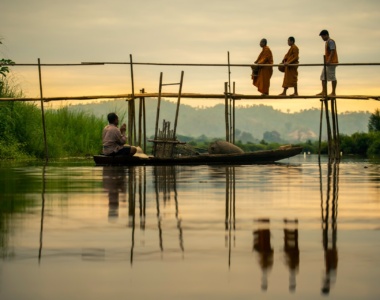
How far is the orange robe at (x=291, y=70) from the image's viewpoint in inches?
1056

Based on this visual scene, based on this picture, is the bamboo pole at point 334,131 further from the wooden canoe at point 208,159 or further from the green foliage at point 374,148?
the green foliage at point 374,148

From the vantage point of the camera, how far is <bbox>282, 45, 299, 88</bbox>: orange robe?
26828 millimetres

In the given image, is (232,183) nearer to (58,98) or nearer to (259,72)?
(259,72)

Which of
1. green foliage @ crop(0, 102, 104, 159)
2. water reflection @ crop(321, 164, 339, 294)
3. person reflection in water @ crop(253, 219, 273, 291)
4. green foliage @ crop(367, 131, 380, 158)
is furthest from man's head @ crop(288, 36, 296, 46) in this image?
green foliage @ crop(367, 131, 380, 158)

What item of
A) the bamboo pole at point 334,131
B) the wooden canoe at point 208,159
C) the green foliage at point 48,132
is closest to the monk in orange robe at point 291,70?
the bamboo pole at point 334,131

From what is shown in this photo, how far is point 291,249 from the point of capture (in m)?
7.05

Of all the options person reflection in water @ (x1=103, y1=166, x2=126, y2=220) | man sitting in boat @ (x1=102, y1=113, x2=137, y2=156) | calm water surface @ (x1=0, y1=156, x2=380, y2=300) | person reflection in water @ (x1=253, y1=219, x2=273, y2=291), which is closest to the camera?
calm water surface @ (x1=0, y1=156, x2=380, y2=300)

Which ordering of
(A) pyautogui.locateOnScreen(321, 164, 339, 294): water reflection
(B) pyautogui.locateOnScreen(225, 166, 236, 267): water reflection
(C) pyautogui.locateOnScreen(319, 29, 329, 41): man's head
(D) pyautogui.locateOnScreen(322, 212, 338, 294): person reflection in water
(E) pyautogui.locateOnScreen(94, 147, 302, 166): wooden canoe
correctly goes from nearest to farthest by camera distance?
(D) pyautogui.locateOnScreen(322, 212, 338, 294): person reflection in water → (A) pyautogui.locateOnScreen(321, 164, 339, 294): water reflection → (B) pyautogui.locateOnScreen(225, 166, 236, 267): water reflection → (E) pyautogui.locateOnScreen(94, 147, 302, 166): wooden canoe → (C) pyautogui.locateOnScreen(319, 29, 329, 41): man's head

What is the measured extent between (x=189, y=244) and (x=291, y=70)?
20.1 meters

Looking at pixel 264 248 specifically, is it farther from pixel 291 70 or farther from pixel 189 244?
pixel 291 70

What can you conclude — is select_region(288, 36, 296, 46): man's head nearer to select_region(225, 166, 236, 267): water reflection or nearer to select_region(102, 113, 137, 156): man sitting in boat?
select_region(102, 113, 137, 156): man sitting in boat

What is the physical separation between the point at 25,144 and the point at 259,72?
917 cm

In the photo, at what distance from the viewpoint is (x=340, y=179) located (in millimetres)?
17234

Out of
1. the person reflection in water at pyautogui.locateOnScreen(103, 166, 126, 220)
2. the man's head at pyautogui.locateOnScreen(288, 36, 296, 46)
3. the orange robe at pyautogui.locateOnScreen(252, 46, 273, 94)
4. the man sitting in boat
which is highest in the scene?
the man's head at pyautogui.locateOnScreen(288, 36, 296, 46)
